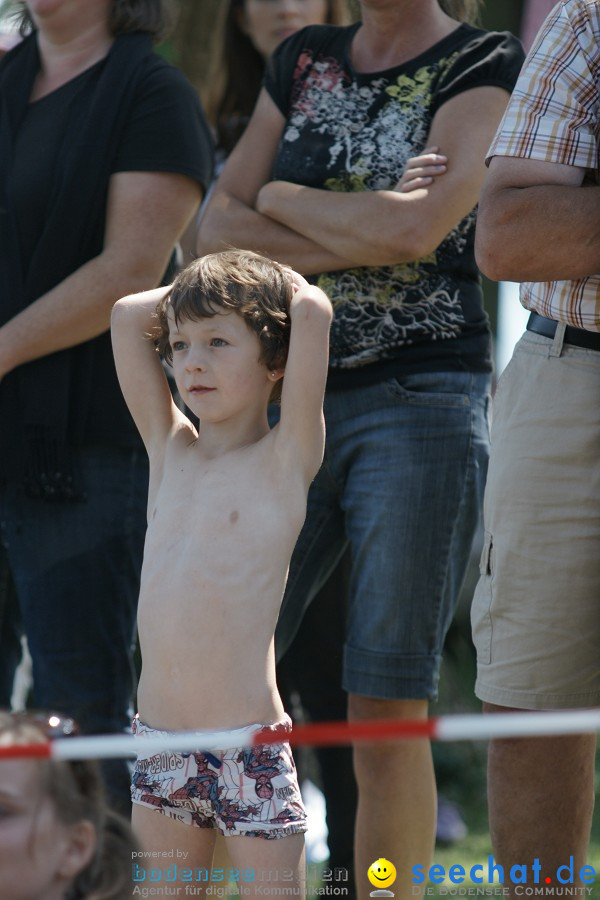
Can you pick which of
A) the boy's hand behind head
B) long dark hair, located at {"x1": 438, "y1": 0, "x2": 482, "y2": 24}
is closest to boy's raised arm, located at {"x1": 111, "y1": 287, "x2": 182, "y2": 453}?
the boy's hand behind head

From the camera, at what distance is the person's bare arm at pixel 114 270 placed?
3066 millimetres

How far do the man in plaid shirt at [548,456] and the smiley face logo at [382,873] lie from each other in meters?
0.28

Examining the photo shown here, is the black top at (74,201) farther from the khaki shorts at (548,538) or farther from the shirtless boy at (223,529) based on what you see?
the khaki shorts at (548,538)

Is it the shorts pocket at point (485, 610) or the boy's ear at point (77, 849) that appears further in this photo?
the shorts pocket at point (485, 610)

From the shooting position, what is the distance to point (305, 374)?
2480mm

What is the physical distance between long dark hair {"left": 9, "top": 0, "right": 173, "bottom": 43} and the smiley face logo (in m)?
2.08

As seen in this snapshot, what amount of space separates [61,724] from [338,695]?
1.54 meters

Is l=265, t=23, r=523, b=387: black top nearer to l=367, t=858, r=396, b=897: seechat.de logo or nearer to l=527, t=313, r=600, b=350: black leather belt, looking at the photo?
l=527, t=313, r=600, b=350: black leather belt

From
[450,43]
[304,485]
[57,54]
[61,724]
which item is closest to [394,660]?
[304,485]

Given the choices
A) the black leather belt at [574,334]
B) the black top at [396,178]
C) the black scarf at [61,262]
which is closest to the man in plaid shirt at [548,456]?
the black leather belt at [574,334]

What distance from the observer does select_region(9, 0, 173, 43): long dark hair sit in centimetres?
334

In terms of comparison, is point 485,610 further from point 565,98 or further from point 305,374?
point 565,98

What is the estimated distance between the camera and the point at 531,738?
2.54m

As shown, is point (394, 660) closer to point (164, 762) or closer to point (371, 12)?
point (164, 762)
